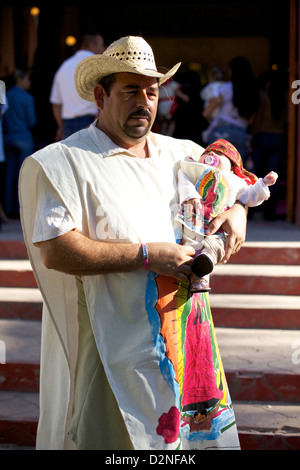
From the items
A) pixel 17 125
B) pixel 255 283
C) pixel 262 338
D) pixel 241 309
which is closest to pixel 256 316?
pixel 241 309

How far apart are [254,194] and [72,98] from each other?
452 centimetres

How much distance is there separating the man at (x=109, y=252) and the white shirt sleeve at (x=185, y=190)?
0.12 feet

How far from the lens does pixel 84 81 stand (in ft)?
9.36

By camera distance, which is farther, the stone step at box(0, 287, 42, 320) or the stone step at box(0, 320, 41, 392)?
the stone step at box(0, 287, 42, 320)

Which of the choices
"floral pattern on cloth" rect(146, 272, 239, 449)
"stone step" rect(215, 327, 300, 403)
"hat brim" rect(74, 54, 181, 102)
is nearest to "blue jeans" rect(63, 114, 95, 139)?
"stone step" rect(215, 327, 300, 403)

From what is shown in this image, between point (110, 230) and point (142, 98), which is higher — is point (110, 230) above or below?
below

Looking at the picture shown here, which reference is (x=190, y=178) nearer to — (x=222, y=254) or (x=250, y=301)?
(x=222, y=254)

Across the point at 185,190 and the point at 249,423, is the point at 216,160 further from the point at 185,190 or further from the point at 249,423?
A: the point at 249,423

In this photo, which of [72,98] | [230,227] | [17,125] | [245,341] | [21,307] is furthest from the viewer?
[17,125]

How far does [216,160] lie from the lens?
2893mm

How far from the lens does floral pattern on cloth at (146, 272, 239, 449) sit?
263cm

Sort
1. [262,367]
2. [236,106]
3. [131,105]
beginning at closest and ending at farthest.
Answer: [131,105] → [262,367] → [236,106]

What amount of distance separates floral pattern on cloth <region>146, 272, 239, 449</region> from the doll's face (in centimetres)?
51

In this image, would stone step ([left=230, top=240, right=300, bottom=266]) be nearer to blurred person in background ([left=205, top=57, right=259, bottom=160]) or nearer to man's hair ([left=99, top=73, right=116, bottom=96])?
blurred person in background ([left=205, top=57, right=259, bottom=160])
